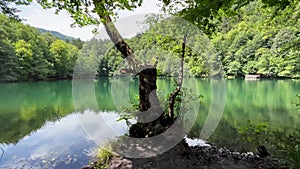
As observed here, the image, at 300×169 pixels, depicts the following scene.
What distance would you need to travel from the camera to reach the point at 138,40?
6.10 meters

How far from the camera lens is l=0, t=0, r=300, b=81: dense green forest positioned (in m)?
6.04

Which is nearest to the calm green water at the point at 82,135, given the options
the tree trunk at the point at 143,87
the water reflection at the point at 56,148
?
the water reflection at the point at 56,148

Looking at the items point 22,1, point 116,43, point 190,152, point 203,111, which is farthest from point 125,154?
point 203,111

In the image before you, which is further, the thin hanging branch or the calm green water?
the calm green water

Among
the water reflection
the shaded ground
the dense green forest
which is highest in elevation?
the dense green forest

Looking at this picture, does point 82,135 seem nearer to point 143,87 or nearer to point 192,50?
point 143,87

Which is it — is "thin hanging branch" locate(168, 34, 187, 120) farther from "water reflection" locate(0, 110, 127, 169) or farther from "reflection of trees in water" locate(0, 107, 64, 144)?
"reflection of trees in water" locate(0, 107, 64, 144)

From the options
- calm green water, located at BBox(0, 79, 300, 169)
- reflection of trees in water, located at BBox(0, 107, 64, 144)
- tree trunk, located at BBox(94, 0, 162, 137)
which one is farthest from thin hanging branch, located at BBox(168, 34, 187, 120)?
reflection of trees in water, located at BBox(0, 107, 64, 144)

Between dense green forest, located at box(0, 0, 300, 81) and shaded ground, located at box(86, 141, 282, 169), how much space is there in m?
2.36

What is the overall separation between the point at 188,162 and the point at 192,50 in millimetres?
3089

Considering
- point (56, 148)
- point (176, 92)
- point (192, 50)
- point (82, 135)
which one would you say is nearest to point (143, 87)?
point (176, 92)

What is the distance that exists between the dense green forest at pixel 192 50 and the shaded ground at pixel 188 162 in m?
2.36

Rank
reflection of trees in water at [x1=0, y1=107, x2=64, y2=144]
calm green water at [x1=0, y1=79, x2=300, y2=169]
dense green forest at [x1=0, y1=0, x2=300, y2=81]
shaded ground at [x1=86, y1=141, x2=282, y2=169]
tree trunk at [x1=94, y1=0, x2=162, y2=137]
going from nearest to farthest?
shaded ground at [x1=86, y1=141, x2=282, y2=169] → tree trunk at [x1=94, y1=0, x2=162, y2=137] → calm green water at [x1=0, y1=79, x2=300, y2=169] → dense green forest at [x1=0, y1=0, x2=300, y2=81] → reflection of trees in water at [x1=0, y1=107, x2=64, y2=144]

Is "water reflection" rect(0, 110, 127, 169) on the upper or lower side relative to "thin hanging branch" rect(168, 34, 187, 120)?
lower
